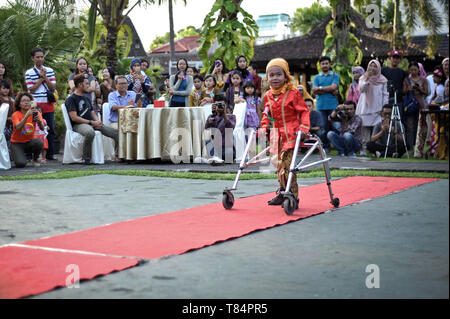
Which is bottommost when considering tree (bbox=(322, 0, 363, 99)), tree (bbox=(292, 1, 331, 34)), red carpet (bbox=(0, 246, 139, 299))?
red carpet (bbox=(0, 246, 139, 299))

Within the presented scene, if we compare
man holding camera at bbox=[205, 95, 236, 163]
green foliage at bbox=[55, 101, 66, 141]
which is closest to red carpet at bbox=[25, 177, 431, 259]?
man holding camera at bbox=[205, 95, 236, 163]

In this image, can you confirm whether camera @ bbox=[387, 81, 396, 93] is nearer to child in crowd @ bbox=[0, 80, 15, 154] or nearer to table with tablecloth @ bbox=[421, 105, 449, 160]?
table with tablecloth @ bbox=[421, 105, 449, 160]

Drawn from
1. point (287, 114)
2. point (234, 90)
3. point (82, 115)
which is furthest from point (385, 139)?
point (287, 114)

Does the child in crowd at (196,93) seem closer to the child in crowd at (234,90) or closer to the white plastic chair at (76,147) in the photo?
the child in crowd at (234,90)

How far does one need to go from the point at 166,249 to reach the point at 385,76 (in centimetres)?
990

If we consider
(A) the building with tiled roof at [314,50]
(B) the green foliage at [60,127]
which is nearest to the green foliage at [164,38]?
(A) the building with tiled roof at [314,50]

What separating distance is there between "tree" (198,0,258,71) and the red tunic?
30.7 ft

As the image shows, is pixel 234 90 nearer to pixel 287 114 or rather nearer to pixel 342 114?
pixel 342 114

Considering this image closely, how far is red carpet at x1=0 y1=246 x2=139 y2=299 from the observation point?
3877 millimetres

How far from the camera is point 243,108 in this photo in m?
12.8

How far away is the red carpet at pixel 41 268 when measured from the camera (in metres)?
3.88

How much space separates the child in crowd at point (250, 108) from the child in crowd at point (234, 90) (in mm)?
106
